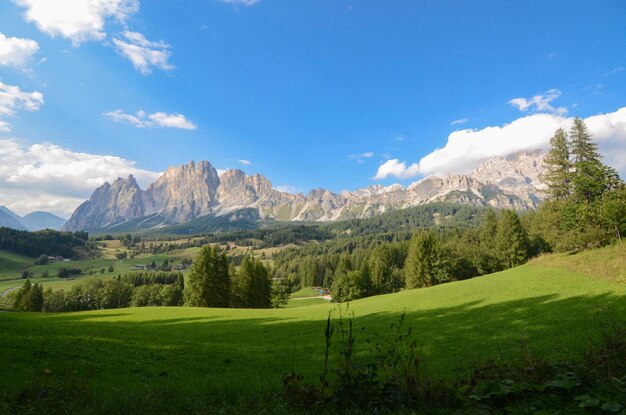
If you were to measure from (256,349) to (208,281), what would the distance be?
1860 inches

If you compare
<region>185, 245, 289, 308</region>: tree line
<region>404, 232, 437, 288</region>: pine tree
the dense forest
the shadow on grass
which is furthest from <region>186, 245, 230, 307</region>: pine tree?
<region>404, 232, 437, 288</region>: pine tree

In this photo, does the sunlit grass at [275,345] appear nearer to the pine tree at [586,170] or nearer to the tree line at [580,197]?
the tree line at [580,197]

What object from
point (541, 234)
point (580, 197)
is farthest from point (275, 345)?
point (541, 234)

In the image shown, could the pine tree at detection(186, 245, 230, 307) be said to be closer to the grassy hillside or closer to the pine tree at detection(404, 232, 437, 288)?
the pine tree at detection(404, 232, 437, 288)

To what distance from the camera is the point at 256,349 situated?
59.5 ft

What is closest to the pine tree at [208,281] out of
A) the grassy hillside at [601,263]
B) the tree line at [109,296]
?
the tree line at [109,296]

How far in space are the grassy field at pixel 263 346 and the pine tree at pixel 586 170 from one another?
30178 mm

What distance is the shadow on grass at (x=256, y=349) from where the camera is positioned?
36.1 ft

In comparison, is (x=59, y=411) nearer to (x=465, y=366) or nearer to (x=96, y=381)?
(x=96, y=381)

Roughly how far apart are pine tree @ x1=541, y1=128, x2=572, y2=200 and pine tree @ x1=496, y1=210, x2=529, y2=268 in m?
14.5

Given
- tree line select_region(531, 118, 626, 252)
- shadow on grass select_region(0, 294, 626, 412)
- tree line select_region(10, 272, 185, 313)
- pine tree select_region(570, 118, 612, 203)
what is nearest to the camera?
shadow on grass select_region(0, 294, 626, 412)

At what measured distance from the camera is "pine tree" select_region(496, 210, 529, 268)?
7175 centimetres

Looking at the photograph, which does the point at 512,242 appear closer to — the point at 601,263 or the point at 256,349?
the point at 601,263

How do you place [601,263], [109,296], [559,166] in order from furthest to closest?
[109,296] < [559,166] < [601,263]
